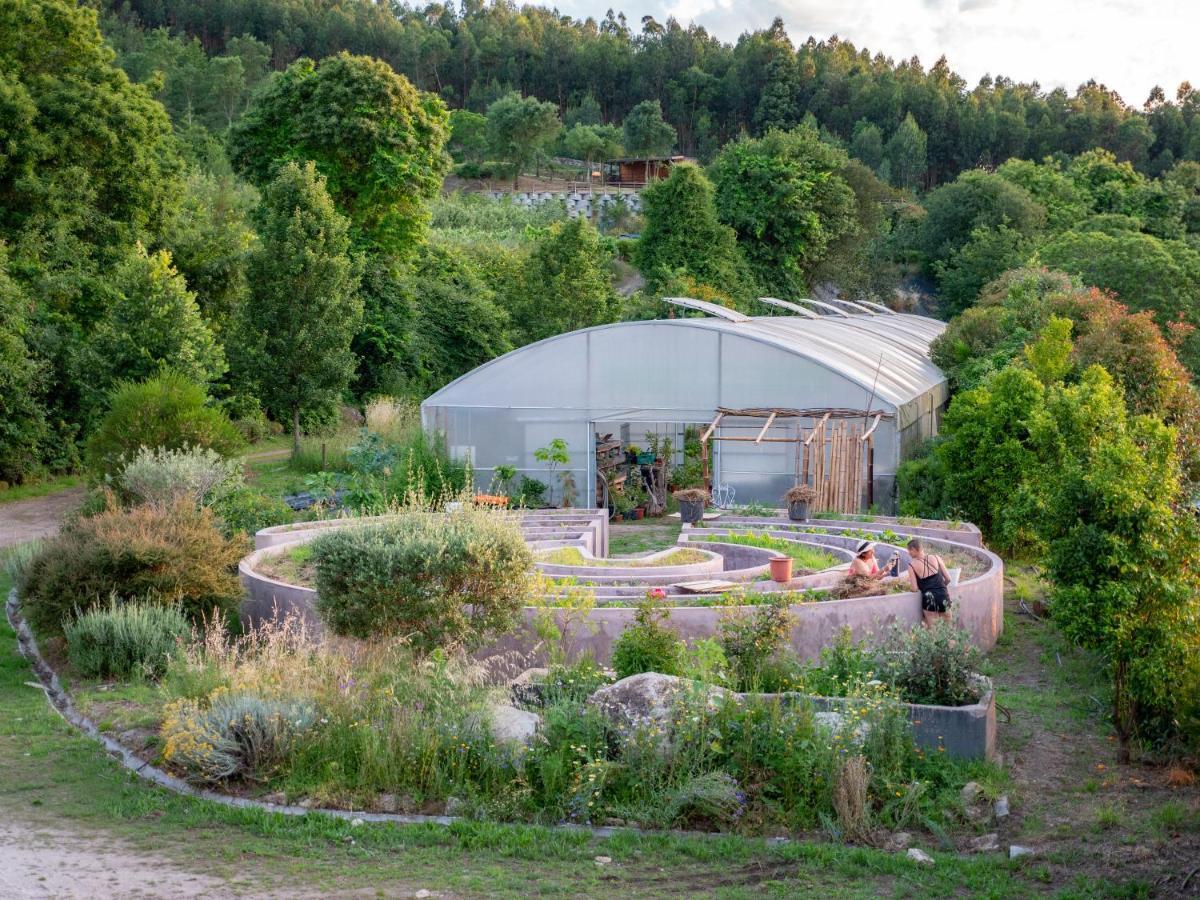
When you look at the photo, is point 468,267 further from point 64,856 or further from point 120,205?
point 64,856

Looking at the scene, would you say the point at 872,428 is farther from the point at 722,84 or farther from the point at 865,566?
the point at 722,84

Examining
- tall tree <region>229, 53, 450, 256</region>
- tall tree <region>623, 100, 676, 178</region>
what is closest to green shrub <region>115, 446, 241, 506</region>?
tall tree <region>229, 53, 450, 256</region>

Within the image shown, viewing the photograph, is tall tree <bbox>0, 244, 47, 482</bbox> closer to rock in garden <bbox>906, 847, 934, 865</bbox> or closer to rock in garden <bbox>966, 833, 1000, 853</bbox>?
rock in garden <bbox>906, 847, 934, 865</bbox>

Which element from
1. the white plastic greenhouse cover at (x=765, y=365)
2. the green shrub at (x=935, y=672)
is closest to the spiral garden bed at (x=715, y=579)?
the green shrub at (x=935, y=672)

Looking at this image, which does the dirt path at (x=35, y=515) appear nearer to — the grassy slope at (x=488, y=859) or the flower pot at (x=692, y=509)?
the flower pot at (x=692, y=509)

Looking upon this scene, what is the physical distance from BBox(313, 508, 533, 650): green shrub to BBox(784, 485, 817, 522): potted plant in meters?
8.07

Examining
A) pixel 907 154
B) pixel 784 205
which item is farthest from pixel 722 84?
pixel 784 205

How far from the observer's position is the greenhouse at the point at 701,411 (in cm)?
2119

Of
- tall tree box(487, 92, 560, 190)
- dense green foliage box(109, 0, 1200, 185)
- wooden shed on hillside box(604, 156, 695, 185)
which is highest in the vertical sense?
dense green foliage box(109, 0, 1200, 185)

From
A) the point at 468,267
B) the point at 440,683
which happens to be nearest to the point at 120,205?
the point at 468,267

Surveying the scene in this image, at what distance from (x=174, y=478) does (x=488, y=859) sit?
34.7ft

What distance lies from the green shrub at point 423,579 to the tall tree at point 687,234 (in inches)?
1368

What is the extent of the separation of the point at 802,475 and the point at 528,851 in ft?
46.3

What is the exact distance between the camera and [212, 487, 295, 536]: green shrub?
17344 millimetres
